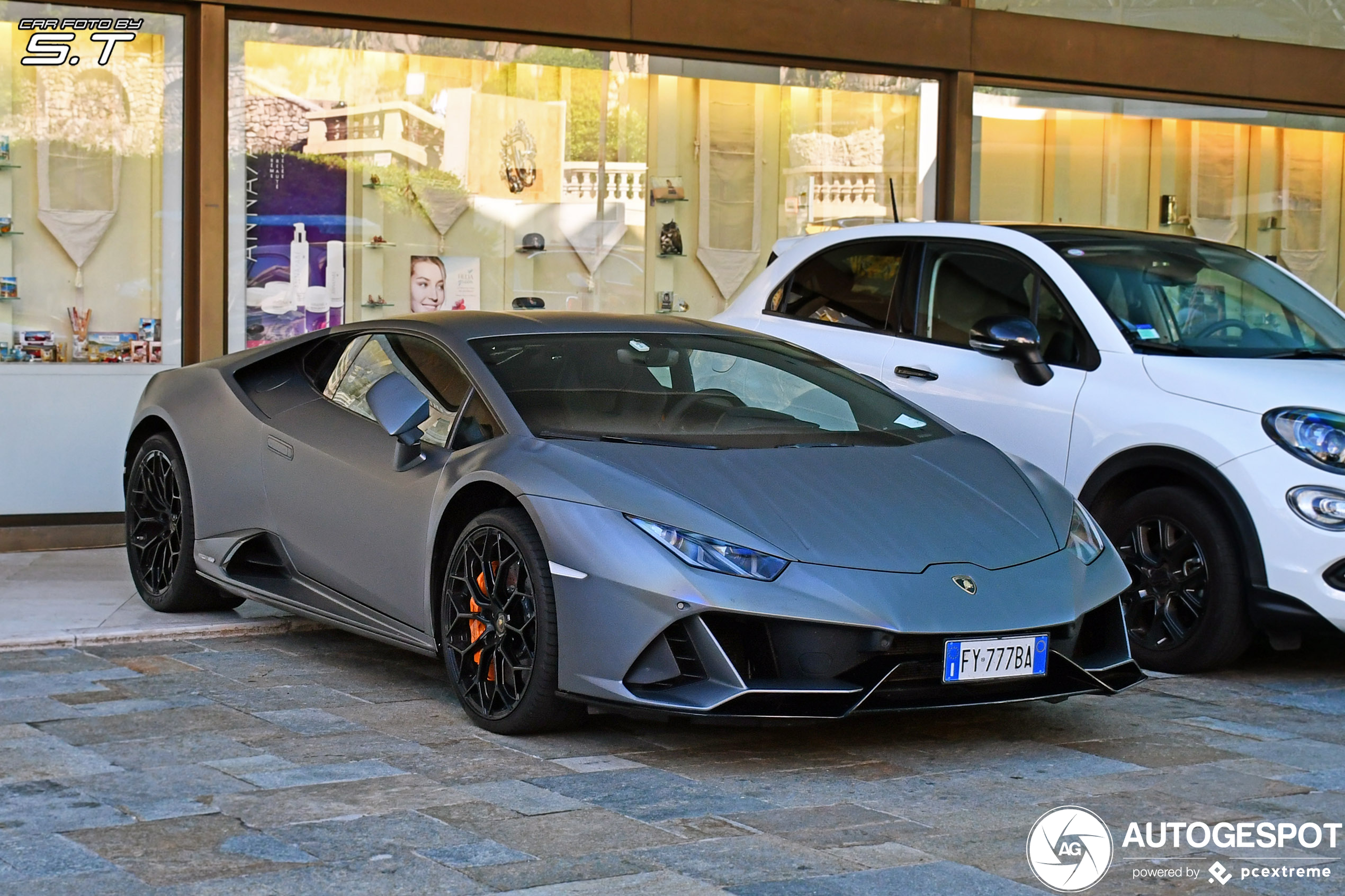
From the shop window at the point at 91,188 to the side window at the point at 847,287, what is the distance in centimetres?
351

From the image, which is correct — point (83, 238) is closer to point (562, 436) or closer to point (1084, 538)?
point (562, 436)

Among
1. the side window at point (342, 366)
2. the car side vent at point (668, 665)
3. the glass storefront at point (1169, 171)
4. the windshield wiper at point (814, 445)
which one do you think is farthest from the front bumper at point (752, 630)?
the glass storefront at point (1169, 171)

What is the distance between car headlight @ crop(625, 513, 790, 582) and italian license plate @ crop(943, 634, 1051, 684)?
511mm

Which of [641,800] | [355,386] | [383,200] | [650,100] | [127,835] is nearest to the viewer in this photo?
[127,835]

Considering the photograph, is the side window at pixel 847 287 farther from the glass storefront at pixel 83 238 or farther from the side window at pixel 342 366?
the glass storefront at pixel 83 238

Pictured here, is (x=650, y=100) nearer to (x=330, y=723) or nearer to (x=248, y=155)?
(x=248, y=155)

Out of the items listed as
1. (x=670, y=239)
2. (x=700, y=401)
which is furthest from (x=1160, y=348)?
(x=670, y=239)

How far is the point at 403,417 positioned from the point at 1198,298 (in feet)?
11.4

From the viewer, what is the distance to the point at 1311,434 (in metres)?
5.86

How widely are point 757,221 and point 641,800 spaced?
7.10 m

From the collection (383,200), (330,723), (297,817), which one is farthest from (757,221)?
(297,817)

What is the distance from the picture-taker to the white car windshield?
6684 millimetres

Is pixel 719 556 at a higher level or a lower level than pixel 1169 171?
lower

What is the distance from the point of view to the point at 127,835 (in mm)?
3754
